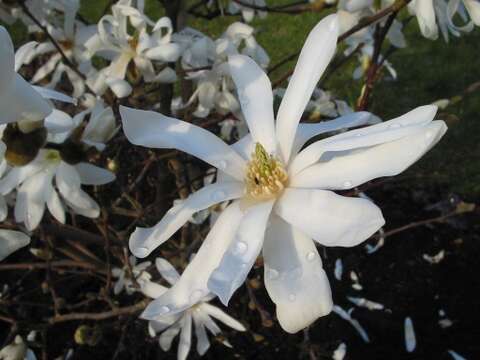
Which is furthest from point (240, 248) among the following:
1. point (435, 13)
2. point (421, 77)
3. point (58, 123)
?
point (421, 77)

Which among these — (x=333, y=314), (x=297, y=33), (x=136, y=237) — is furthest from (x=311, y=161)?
(x=297, y=33)

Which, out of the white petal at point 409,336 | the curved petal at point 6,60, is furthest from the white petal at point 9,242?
the white petal at point 409,336

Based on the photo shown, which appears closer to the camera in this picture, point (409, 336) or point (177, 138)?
point (177, 138)

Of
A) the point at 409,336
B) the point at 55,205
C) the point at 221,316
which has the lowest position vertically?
the point at 409,336

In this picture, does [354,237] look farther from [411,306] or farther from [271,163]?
[411,306]

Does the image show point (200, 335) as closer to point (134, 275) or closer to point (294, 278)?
point (134, 275)

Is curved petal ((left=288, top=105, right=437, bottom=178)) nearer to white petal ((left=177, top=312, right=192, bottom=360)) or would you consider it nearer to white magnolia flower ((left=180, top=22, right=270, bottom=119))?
white magnolia flower ((left=180, top=22, right=270, bottom=119))
